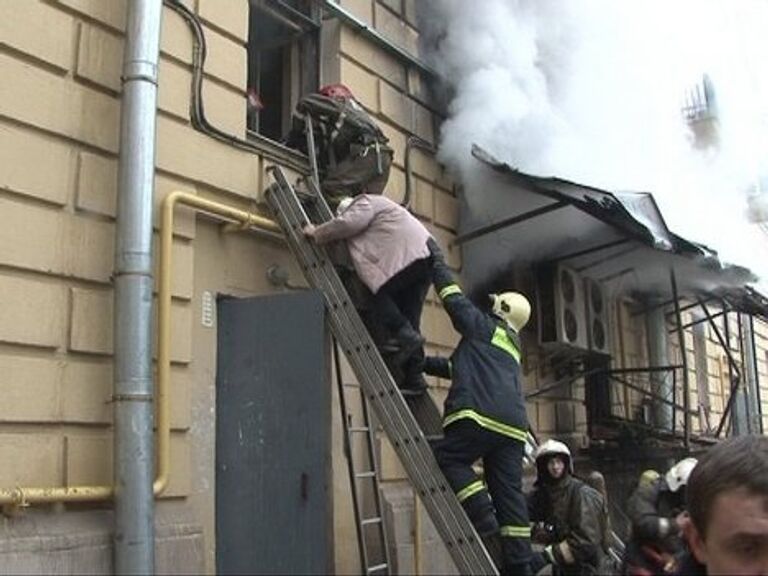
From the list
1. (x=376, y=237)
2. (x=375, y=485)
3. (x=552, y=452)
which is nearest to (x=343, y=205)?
(x=376, y=237)

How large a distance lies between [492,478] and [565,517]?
103cm

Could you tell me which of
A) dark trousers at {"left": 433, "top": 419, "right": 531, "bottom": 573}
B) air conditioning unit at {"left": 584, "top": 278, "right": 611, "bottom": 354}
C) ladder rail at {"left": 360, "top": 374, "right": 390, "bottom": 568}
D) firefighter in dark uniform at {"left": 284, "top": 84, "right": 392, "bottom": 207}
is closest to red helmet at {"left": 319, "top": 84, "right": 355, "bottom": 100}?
firefighter in dark uniform at {"left": 284, "top": 84, "right": 392, "bottom": 207}

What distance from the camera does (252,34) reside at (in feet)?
22.5

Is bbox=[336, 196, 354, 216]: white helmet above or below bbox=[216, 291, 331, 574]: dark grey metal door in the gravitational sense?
above

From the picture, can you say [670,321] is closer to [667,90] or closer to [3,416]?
[667,90]

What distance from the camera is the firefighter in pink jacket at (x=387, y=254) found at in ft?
16.1

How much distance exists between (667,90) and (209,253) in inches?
247

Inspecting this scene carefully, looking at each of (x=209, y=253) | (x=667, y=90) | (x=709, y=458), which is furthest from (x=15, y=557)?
(x=667, y=90)

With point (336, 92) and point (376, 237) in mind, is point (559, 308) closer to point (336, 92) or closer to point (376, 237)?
point (336, 92)

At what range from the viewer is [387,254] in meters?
4.96

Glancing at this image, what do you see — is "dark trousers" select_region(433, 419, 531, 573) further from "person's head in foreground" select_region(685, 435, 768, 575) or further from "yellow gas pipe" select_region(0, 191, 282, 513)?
"person's head in foreground" select_region(685, 435, 768, 575)

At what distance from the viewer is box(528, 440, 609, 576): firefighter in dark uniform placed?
5.29 metres

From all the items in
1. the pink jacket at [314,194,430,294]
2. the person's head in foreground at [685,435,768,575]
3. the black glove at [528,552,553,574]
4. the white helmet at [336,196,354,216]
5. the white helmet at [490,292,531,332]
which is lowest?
the black glove at [528,552,553,574]

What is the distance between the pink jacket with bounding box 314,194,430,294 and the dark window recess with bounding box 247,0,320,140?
1.96 m
